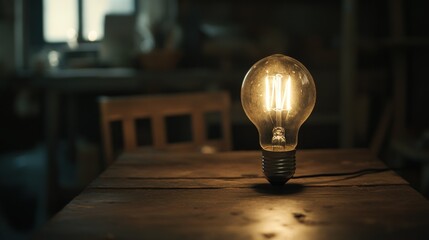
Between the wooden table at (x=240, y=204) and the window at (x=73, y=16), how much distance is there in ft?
17.7

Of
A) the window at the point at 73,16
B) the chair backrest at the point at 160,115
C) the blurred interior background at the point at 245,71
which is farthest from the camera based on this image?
the window at the point at 73,16

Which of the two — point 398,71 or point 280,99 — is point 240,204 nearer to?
point 280,99

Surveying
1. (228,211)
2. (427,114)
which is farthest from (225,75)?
(228,211)

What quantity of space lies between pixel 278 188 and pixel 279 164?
7 cm

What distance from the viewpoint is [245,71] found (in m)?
4.17

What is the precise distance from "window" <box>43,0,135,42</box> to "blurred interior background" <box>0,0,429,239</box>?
1.41 m

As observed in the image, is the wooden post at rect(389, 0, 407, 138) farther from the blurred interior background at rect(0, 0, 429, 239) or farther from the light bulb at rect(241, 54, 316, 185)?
the light bulb at rect(241, 54, 316, 185)

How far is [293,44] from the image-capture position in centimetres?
495

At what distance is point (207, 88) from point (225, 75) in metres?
0.15

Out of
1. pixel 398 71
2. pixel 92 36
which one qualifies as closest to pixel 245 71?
pixel 398 71

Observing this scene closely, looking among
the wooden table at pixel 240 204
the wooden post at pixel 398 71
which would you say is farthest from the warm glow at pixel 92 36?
the wooden table at pixel 240 204

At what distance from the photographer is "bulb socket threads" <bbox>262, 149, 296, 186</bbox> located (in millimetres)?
1424

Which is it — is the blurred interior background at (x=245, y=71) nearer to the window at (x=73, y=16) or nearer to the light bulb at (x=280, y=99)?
the window at (x=73, y=16)

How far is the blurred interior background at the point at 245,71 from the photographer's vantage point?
13.2 ft
